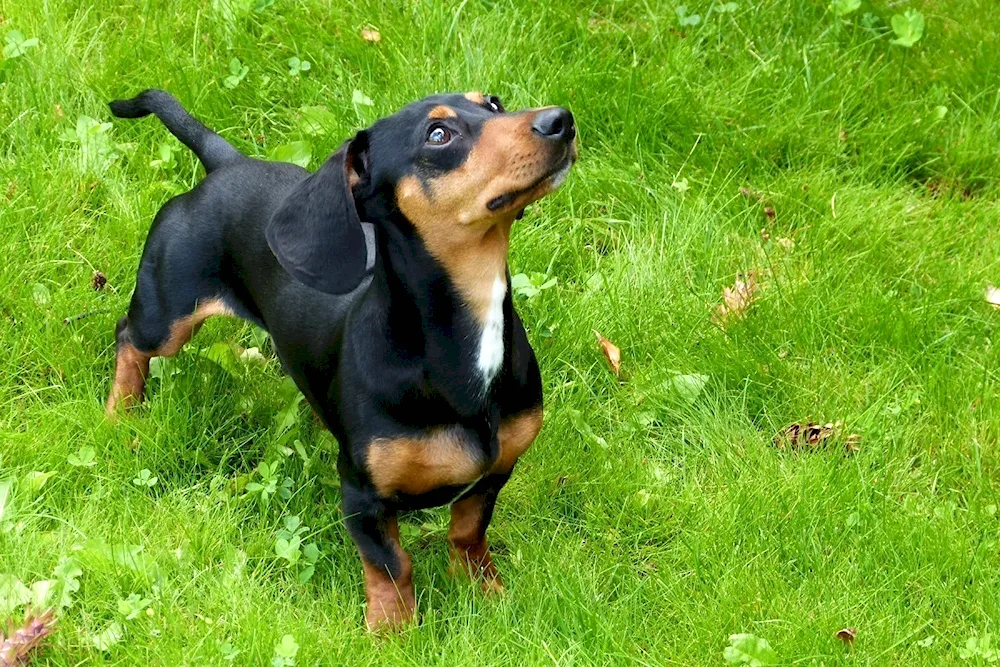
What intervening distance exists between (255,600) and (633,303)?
1763 mm

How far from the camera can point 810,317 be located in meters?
4.48

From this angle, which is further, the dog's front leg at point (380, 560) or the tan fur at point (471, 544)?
the tan fur at point (471, 544)

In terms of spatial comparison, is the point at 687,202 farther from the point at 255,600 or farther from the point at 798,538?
the point at 255,600

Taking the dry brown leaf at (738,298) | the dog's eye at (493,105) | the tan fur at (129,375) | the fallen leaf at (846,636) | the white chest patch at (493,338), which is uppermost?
the dog's eye at (493,105)

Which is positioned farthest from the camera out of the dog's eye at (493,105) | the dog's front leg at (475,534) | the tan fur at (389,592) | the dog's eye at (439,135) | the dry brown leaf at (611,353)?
the dry brown leaf at (611,353)

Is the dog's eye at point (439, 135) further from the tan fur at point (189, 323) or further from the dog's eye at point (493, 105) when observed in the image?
the tan fur at point (189, 323)

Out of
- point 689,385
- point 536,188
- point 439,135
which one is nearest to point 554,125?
point 536,188

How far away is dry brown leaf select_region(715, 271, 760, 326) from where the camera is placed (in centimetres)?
457

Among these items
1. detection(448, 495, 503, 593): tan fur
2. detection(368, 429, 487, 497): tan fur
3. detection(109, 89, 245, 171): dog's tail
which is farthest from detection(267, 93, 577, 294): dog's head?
detection(109, 89, 245, 171): dog's tail

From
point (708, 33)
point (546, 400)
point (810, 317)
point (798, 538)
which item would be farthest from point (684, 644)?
point (708, 33)

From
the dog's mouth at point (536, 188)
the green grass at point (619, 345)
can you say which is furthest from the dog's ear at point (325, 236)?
the green grass at point (619, 345)

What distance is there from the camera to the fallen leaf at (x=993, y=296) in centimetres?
459

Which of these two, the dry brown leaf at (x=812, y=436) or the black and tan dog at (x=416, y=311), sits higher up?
the black and tan dog at (x=416, y=311)

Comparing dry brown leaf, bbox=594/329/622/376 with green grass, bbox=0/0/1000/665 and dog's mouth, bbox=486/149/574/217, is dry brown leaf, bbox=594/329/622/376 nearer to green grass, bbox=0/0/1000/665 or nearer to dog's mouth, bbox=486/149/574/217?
green grass, bbox=0/0/1000/665
